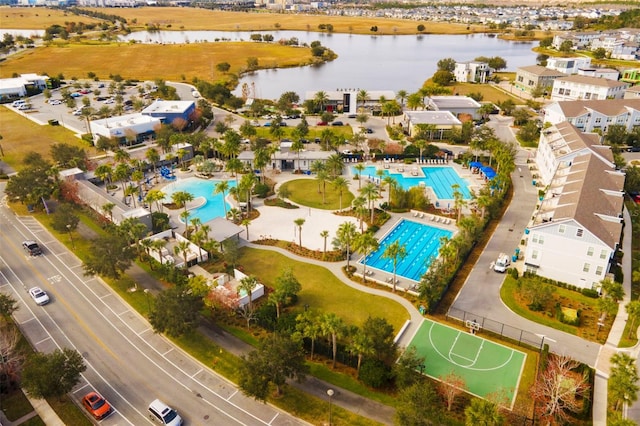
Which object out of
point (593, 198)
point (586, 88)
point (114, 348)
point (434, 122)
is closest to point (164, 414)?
point (114, 348)

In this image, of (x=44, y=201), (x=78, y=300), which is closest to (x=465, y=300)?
(x=78, y=300)

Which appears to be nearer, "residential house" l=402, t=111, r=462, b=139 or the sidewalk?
the sidewalk

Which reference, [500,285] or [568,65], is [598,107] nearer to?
[568,65]

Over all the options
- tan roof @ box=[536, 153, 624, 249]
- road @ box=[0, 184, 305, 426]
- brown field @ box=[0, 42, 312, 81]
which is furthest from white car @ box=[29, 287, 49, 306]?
brown field @ box=[0, 42, 312, 81]

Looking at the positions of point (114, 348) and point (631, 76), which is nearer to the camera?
point (114, 348)

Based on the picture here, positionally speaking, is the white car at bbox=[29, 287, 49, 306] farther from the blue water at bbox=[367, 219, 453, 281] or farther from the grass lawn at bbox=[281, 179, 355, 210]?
the blue water at bbox=[367, 219, 453, 281]

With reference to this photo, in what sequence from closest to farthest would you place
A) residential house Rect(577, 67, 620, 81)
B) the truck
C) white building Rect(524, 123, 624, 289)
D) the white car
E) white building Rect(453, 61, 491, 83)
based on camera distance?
the white car → white building Rect(524, 123, 624, 289) → the truck → residential house Rect(577, 67, 620, 81) → white building Rect(453, 61, 491, 83)
